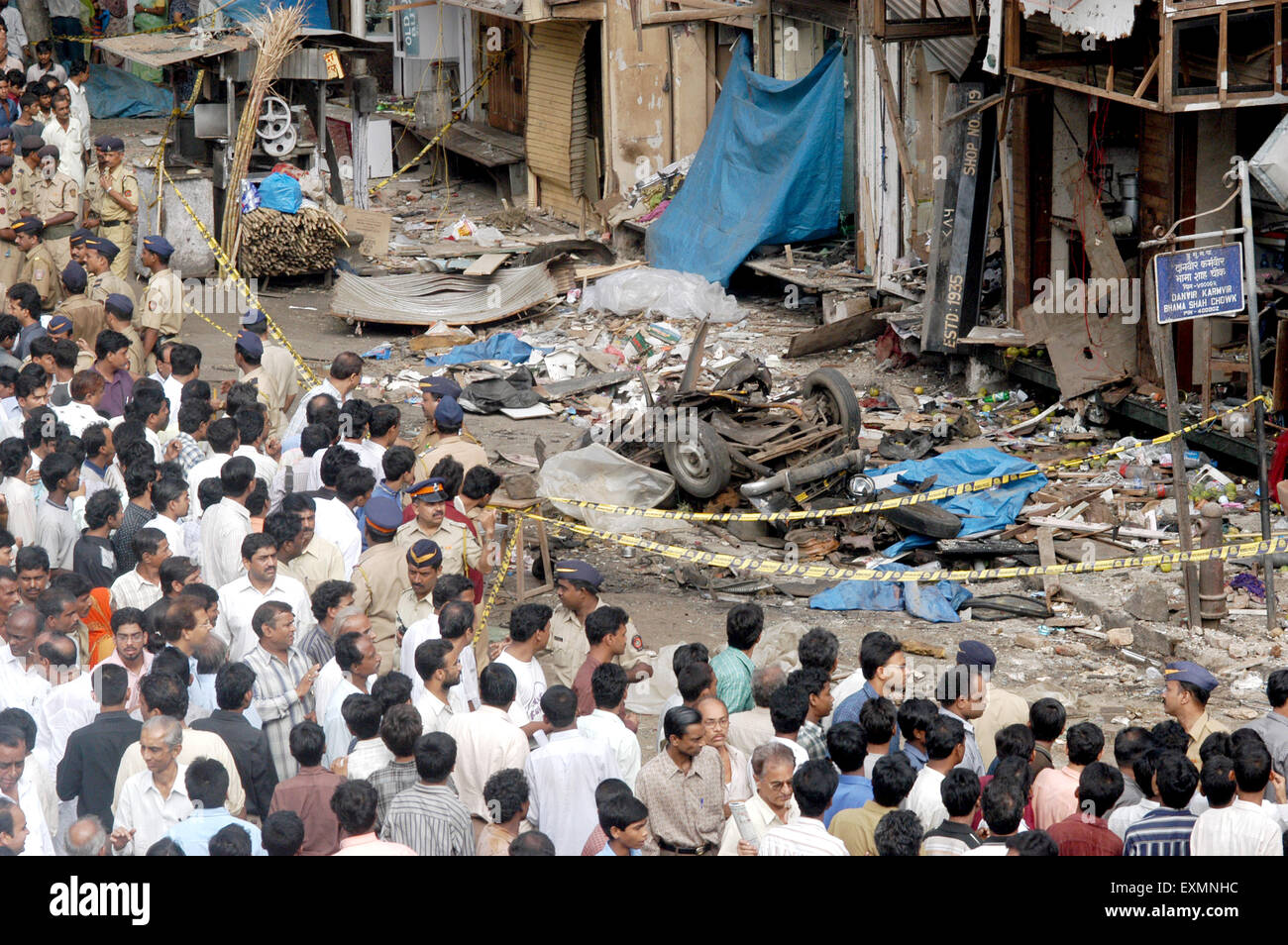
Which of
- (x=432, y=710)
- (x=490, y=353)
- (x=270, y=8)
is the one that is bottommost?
A: (x=432, y=710)

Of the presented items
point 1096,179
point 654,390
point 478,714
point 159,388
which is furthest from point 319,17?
point 478,714

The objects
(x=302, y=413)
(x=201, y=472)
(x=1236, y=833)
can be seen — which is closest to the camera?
(x=1236, y=833)

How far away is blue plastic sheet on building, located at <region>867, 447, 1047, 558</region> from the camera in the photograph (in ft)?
32.9

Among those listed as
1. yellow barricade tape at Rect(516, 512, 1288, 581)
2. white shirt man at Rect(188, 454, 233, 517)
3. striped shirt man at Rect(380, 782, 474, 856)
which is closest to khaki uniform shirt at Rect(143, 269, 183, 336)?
yellow barricade tape at Rect(516, 512, 1288, 581)

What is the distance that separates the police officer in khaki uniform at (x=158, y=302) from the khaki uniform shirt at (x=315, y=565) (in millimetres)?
4229

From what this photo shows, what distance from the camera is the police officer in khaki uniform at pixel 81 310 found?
10.4m

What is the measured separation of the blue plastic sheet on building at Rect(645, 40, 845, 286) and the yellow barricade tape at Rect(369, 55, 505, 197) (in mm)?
6221

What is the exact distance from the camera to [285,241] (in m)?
16.0

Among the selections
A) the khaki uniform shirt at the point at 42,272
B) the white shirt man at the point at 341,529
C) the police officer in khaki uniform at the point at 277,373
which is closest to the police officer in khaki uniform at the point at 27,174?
the khaki uniform shirt at the point at 42,272

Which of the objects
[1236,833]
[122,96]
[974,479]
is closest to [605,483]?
[974,479]

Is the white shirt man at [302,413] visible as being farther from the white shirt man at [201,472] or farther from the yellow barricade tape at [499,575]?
the yellow barricade tape at [499,575]

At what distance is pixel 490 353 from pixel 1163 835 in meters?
10.8

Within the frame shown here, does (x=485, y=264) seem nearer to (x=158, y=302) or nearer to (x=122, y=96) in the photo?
(x=158, y=302)

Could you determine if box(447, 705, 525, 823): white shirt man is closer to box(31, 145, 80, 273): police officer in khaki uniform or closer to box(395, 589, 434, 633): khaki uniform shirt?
box(395, 589, 434, 633): khaki uniform shirt
